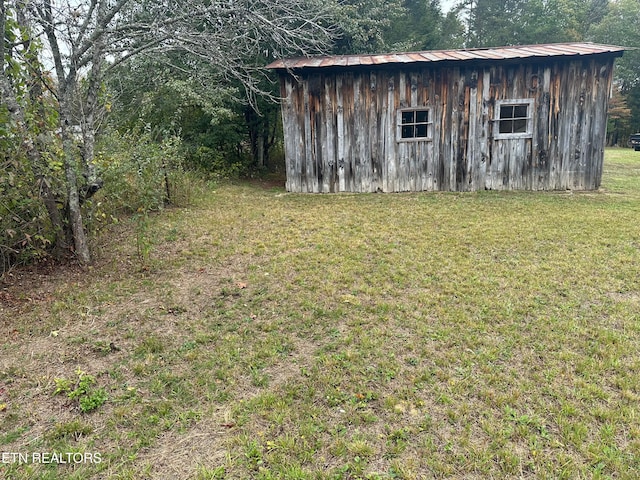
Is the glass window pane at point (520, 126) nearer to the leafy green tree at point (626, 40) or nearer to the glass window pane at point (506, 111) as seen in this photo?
the glass window pane at point (506, 111)

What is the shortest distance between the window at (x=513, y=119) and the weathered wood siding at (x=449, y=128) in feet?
0.32

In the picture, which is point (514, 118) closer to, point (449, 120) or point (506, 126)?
point (506, 126)

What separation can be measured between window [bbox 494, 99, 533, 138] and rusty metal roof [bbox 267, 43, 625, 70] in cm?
89

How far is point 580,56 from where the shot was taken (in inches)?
307

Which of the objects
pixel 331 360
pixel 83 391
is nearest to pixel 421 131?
pixel 331 360

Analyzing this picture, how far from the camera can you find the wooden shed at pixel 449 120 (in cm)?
809

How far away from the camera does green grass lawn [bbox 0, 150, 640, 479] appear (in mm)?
2049

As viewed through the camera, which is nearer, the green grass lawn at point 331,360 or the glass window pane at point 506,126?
the green grass lawn at point 331,360

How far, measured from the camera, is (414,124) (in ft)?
28.0

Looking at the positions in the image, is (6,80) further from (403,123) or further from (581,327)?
(403,123)

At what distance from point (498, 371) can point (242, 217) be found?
496cm

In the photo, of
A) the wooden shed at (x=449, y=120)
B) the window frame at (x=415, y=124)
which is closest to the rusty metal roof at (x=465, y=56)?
the wooden shed at (x=449, y=120)

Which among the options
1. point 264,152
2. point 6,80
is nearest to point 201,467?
point 6,80

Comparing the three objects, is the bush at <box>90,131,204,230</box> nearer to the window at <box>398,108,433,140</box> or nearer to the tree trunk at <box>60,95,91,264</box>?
the tree trunk at <box>60,95,91,264</box>
